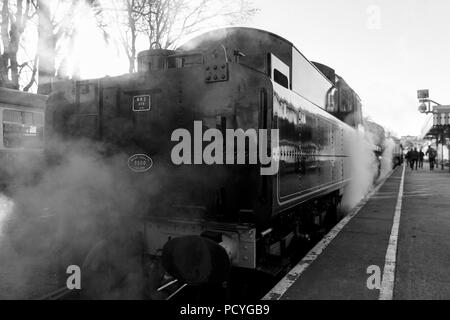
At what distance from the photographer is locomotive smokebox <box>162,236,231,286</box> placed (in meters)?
2.89

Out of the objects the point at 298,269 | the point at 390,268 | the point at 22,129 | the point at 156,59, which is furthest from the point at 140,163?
the point at 22,129

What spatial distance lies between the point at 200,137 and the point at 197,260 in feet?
3.26

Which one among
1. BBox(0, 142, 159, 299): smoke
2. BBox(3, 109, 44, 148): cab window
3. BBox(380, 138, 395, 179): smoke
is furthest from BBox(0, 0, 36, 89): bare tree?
BBox(380, 138, 395, 179): smoke

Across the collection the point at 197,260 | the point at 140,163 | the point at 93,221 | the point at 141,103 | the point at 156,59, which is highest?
the point at 156,59

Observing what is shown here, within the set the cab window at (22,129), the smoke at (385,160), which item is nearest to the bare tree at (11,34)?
the cab window at (22,129)

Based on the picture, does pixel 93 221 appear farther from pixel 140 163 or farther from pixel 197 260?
pixel 197 260

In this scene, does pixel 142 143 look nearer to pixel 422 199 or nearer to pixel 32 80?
pixel 422 199

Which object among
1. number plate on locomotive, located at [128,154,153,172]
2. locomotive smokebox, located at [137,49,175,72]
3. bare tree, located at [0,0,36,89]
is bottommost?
number plate on locomotive, located at [128,154,153,172]

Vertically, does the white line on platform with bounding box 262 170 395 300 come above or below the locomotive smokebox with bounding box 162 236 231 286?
below

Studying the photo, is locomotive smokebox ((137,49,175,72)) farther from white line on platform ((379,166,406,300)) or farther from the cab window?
the cab window

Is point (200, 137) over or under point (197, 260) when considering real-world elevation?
over

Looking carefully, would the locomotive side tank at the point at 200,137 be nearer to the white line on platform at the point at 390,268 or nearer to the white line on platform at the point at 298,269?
Result: the white line on platform at the point at 298,269

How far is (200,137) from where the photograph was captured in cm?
326
